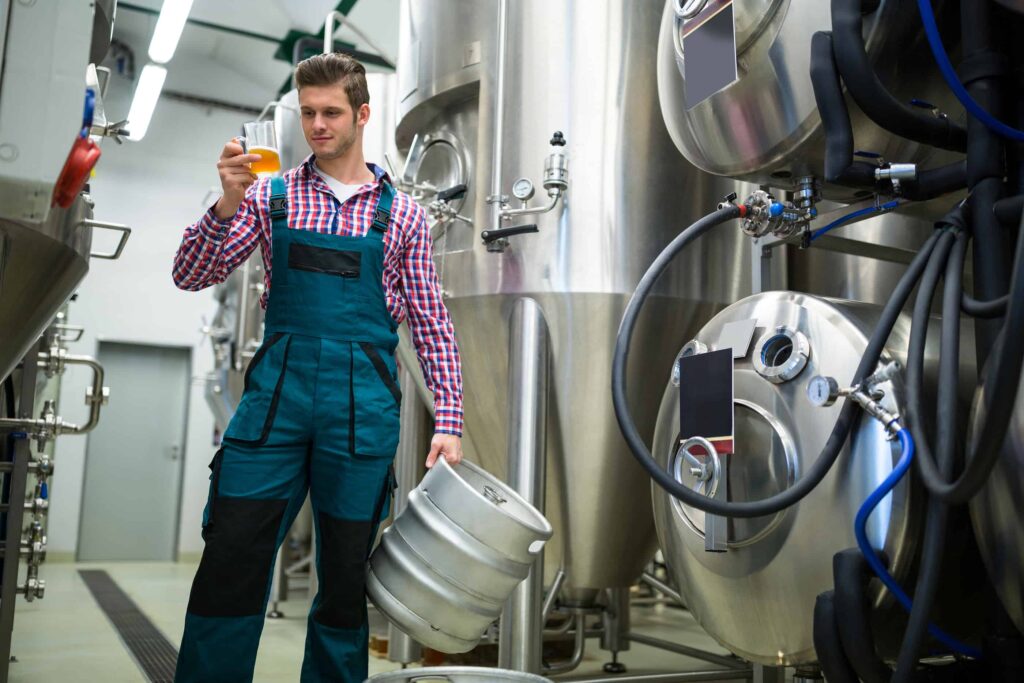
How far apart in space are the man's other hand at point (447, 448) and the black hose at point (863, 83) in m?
0.87

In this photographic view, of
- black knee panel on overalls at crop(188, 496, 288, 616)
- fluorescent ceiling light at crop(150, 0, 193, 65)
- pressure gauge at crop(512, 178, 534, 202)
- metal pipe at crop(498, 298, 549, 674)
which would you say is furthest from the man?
fluorescent ceiling light at crop(150, 0, 193, 65)

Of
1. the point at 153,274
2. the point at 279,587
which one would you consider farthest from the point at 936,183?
the point at 153,274

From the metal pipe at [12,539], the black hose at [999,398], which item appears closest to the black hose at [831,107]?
the black hose at [999,398]

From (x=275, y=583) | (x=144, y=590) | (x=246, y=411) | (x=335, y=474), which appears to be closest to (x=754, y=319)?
(x=335, y=474)

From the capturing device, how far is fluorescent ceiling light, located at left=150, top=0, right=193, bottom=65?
Result: 465 cm

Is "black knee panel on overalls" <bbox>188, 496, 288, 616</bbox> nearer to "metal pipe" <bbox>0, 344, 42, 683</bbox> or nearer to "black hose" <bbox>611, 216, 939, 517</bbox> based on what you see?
"black hose" <bbox>611, 216, 939, 517</bbox>

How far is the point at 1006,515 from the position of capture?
3.94 feet

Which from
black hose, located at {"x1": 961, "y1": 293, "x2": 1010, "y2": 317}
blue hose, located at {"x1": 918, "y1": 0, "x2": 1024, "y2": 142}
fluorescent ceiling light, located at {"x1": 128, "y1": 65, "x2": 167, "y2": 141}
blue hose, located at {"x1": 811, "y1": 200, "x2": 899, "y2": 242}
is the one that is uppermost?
fluorescent ceiling light, located at {"x1": 128, "y1": 65, "x2": 167, "y2": 141}

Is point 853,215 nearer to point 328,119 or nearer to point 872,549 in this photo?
point 872,549

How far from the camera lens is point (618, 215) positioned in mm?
2256

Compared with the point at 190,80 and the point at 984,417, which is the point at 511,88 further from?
the point at 190,80

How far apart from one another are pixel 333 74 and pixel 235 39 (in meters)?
5.96

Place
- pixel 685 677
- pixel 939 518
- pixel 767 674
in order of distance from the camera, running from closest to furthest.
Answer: pixel 939 518 < pixel 767 674 < pixel 685 677

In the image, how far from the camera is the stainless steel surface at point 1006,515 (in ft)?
3.86
